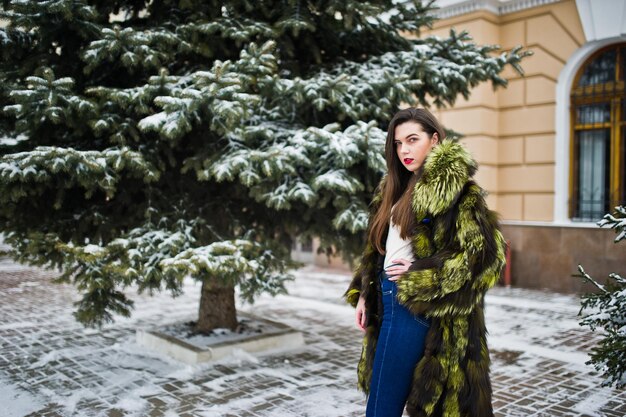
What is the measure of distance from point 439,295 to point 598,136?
30.7 ft

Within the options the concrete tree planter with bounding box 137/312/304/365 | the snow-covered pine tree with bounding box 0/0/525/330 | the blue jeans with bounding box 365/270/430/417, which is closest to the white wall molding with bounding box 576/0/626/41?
the snow-covered pine tree with bounding box 0/0/525/330

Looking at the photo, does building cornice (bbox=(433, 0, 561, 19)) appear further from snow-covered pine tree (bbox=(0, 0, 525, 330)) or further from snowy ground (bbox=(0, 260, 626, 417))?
snowy ground (bbox=(0, 260, 626, 417))

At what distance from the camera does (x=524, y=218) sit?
10914 millimetres

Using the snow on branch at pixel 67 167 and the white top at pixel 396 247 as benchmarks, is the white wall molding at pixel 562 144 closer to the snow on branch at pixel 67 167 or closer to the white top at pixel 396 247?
the snow on branch at pixel 67 167

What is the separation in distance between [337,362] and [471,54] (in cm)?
347

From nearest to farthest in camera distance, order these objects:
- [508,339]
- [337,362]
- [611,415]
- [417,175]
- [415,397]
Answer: [415,397]
[417,175]
[611,415]
[337,362]
[508,339]

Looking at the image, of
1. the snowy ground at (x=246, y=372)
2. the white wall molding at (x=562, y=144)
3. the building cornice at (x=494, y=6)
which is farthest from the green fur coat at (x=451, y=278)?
the building cornice at (x=494, y=6)

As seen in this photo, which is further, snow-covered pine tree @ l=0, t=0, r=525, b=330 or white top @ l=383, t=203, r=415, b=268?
snow-covered pine tree @ l=0, t=0, r=525, b=330

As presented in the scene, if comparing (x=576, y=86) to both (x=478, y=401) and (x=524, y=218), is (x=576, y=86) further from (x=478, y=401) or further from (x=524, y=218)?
(x=478, y=401)

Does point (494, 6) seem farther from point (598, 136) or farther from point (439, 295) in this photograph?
point (439, 295)

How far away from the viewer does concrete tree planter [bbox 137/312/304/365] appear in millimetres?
5453

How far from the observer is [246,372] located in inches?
204

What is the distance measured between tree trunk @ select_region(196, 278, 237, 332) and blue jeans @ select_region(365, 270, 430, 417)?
12.3 feet

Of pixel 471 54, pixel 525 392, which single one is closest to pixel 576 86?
pixel 471 54
